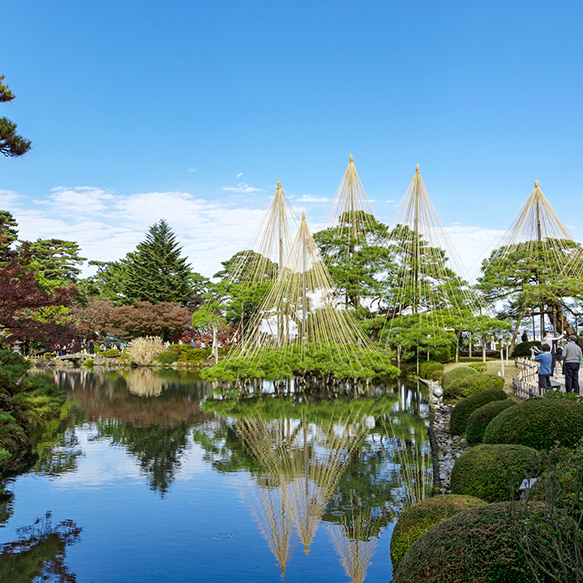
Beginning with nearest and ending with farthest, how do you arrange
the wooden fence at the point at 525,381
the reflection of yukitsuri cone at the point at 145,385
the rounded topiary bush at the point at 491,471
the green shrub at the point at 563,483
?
the green shrub at the point at 563,483, the rounded topiary bush at the point at 491,471, the wooden fence at the point at 525,381, the reflection of yukitsuri cone at the point at 145,385

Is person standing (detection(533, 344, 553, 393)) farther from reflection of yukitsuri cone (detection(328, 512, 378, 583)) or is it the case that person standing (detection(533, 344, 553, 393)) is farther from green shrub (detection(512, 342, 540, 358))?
green shrub (detection(512, 342, 540, 358))

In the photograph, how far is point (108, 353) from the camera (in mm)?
39406

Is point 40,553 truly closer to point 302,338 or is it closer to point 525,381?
point 525,381

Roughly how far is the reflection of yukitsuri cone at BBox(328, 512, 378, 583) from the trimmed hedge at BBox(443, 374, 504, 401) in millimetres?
8276

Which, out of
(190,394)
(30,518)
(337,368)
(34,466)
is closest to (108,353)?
(190,394)

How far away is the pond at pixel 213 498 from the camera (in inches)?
212

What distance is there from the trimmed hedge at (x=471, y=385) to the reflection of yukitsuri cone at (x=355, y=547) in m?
8.28

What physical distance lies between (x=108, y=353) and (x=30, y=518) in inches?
1358

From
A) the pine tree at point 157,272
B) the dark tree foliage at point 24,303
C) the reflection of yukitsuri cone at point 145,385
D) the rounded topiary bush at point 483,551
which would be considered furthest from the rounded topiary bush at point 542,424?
the pine tree at point 157,272

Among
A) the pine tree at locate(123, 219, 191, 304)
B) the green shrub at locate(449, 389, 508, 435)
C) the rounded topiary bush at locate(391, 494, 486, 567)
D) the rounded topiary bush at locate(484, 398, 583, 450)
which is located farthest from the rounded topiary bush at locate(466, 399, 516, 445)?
the pine tree at locate(123, 219, 191, 304)

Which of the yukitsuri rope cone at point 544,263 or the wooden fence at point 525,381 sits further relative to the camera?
the yukitsuri rope cone at point 544,263

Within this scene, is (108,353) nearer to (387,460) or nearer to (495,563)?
(387,460)

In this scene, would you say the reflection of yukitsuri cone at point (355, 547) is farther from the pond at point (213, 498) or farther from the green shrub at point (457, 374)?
the green shrub at point (457, 374)

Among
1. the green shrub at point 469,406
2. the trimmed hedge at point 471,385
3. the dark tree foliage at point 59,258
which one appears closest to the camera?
the green shrub at point 469,406
